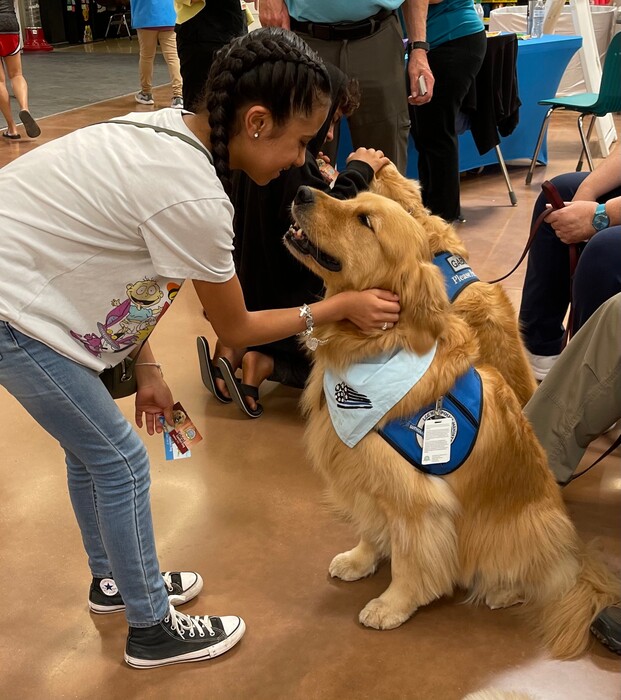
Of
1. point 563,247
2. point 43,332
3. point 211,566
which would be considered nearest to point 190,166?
point 43,332

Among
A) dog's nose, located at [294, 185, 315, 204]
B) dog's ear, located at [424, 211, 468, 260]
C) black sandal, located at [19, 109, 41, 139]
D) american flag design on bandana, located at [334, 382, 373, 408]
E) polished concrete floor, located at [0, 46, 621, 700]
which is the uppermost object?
dog's nose, located at [294, 185, 315, 204]

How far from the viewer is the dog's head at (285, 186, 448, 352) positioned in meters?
1.76

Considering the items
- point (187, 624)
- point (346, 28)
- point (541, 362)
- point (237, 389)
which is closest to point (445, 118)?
point (346, 28)

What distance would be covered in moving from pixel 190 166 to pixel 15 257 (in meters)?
0.38

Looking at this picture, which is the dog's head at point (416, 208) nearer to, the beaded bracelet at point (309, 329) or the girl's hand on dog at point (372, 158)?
the girl's hand on dog at point (372, 158)

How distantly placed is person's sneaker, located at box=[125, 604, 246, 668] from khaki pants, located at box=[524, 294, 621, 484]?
1.10 m

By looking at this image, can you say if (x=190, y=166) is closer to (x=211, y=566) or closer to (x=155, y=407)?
(x=155, y=407)

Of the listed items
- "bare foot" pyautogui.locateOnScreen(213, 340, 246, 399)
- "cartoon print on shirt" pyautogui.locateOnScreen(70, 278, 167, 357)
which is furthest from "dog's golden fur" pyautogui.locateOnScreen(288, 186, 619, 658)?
"bare foot" pyautogui.locateOnScreen(213, 340, 246, 399)

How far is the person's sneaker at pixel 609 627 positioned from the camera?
178 cm

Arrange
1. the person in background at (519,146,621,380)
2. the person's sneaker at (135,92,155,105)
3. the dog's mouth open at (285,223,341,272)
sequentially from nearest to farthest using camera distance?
the dog's mouth open at (285,223,341,272), the person in background at (519,146,621,380), the person's sneaker at (135,92,155,105)

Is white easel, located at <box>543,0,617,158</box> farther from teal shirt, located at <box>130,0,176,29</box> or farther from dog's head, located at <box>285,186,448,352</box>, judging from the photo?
dog's head, located at <box>285,186,448,352</box>

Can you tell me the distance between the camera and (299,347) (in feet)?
9.92

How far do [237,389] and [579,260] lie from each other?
4.36 feet

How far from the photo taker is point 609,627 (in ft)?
5.88
